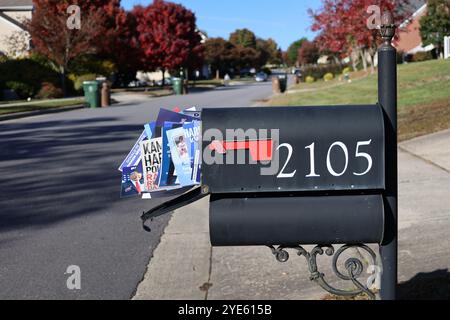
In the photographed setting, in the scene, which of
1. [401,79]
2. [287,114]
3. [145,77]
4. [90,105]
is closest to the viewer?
[287,114]

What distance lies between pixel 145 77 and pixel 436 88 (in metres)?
64.5

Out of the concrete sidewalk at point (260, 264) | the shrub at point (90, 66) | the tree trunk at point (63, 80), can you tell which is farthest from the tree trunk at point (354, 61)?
the concrete sidewalk at point (260, 264)

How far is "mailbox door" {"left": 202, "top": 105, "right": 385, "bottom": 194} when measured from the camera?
290cm

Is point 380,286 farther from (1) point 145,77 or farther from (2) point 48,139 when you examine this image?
(1) point 145,77

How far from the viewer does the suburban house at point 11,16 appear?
46.8 metres

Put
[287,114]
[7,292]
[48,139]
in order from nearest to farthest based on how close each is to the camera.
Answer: [287,114] < [7,292] < [48,139]

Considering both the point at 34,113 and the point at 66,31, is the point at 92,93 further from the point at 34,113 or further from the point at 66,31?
the point at 66,31

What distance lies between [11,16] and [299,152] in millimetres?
49643

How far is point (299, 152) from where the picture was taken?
290 centimetres

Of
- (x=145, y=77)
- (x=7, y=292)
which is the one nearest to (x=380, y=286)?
(x=7, y=292)

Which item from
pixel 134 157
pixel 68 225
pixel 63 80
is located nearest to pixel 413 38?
pixel 63 80

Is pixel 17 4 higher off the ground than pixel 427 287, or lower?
higher
